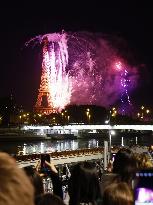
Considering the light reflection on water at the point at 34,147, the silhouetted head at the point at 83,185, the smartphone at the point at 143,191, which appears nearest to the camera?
the smartphone at the point at 143,191

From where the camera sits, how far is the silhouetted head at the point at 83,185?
16.9 ft

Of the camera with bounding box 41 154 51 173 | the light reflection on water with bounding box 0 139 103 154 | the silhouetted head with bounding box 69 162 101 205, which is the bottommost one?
the light reflection on water with bounding box 0 139 103 154

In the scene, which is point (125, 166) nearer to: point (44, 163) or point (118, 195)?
point (44, 163)

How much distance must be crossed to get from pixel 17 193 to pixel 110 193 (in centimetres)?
161

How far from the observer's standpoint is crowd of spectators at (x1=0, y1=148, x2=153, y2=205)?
195cm

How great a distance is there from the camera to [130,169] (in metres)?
5.52

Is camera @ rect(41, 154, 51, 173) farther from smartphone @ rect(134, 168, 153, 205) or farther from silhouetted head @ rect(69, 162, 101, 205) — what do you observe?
smartphone @ rect(134, 168, 153, 205)

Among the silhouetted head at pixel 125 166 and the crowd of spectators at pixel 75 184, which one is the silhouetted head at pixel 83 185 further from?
the silhouetted head at pixel 125 166

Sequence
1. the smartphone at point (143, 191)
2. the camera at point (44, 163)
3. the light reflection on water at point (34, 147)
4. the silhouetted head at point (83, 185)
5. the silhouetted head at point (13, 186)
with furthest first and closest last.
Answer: the light reflection on water at point (34, 147) < the camera at point (44, 163) < the silhouetted head at point (83, 185) < the smartphone at point (143, 191) < the silhouetted head at point (13, 186)

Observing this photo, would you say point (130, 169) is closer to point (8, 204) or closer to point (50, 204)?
point (50, 204)

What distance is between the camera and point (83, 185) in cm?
516

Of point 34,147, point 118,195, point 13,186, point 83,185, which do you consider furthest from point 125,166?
point 34,147

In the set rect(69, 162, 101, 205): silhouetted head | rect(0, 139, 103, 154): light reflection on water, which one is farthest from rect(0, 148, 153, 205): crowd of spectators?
rect(0, 139, 103, 154): light reflection on water

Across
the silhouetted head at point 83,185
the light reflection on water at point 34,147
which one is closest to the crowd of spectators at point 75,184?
the silhouetted head at point 83,185
